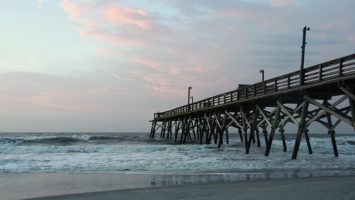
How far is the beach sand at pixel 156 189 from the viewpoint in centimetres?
775

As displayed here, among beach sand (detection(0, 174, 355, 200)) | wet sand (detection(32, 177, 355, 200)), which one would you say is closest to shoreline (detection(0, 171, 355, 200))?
beach sand (detection(0, 174, 355, 200))

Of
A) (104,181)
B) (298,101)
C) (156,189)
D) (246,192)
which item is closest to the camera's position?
(246,192)

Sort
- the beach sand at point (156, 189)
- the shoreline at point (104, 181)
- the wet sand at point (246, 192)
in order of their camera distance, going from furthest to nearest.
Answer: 1. the shoreline at point (104, 181)
2. the beach sand at point (156, 189)
3. the wet sand at point (246, 192)

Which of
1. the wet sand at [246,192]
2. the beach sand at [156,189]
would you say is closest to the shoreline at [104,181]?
the beach sand at [156,189]

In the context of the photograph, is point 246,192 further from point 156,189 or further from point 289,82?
point 289,82

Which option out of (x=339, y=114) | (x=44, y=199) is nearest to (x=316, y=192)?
(x=44, y=199)

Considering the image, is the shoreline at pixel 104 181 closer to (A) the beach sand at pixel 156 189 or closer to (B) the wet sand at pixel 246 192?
(A) the beach sand at pixel 156 189

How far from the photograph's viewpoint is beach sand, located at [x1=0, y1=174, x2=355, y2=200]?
7.75 metres

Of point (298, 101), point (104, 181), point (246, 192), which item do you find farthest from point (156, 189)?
point (298, 101)

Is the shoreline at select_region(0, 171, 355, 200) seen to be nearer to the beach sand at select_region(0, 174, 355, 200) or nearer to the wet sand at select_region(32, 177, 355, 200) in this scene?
the beach sand at select_region(0, 174, 355, 200)

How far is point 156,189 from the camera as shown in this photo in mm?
9359

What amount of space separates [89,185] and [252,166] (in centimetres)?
667

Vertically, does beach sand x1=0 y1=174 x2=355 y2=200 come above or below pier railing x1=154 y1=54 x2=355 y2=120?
below

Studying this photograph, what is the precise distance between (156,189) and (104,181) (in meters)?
2.65
